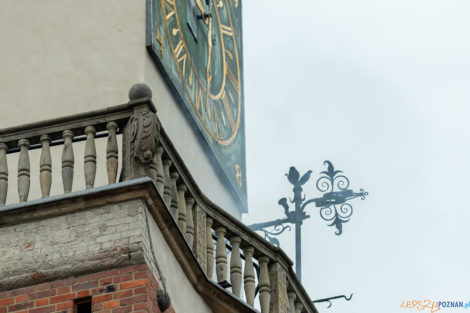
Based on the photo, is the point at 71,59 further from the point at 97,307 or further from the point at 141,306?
the point at 141,306

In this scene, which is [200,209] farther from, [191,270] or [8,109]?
[8,109]

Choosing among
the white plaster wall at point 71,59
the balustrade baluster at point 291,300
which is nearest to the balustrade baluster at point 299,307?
the balustrade baluster at point 291,300

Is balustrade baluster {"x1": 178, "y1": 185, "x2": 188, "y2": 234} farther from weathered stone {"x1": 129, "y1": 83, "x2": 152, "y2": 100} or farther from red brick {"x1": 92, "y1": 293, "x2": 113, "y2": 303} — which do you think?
red brick {"x1": 92, "y1": 293, "x2": 113, "y2": 303}

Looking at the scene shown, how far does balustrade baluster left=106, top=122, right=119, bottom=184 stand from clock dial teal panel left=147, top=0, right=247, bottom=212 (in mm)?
3781

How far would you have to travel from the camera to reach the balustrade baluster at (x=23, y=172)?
12.6 metres

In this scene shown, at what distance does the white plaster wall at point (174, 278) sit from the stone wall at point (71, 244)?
0.26 metres

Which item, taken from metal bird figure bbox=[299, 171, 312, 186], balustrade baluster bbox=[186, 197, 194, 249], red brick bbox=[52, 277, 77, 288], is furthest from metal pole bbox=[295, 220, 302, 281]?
red brick bbox=[52, 277, 77, 288]

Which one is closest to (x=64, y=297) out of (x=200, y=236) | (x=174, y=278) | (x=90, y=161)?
(x=174, y=278)

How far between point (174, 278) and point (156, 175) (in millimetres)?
868

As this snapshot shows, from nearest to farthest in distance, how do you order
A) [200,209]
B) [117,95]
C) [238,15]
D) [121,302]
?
[121,302] → [200,209] → [117,95] → [238,15]

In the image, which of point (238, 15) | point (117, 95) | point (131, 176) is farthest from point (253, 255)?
point (238, 15)

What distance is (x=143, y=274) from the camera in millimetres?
11852

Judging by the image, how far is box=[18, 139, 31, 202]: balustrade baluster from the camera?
41.2 feet

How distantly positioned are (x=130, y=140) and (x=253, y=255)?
1921 mm
